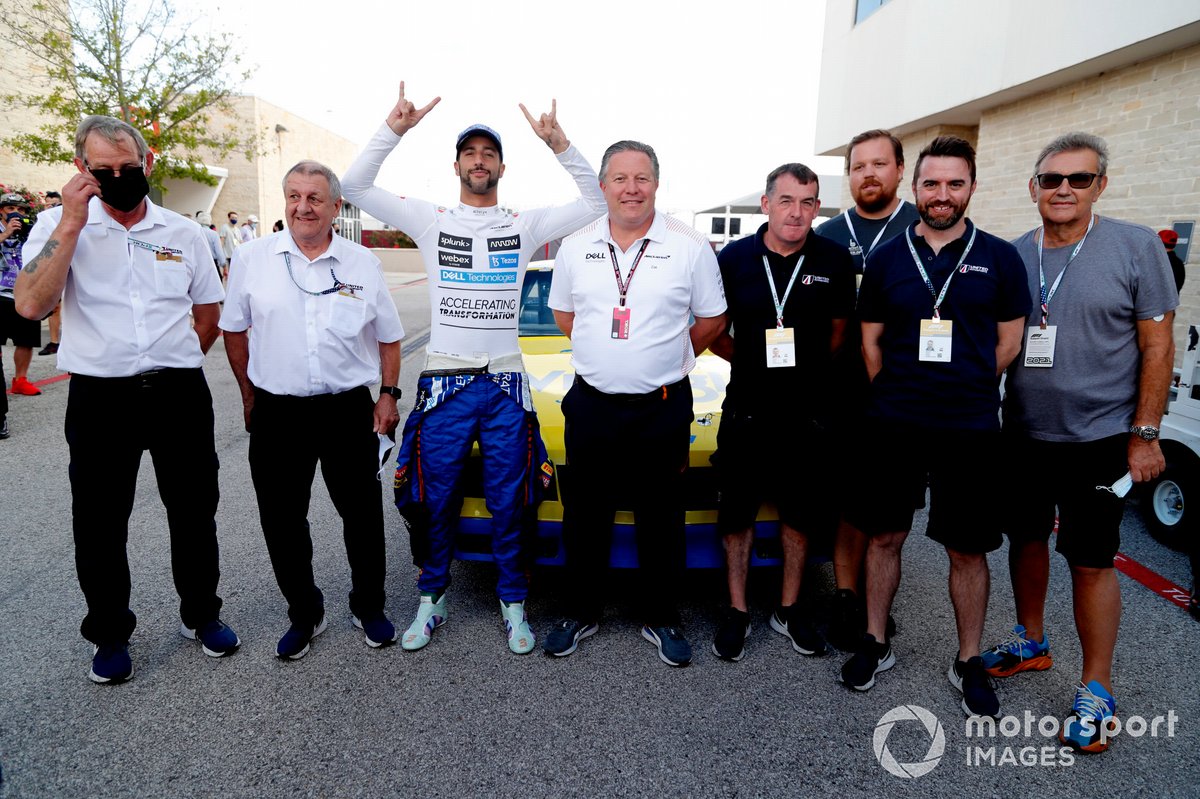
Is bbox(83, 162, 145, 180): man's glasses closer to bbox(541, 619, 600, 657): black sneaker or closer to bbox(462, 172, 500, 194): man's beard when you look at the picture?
bbox(462, 172, 500, 194): man's beard

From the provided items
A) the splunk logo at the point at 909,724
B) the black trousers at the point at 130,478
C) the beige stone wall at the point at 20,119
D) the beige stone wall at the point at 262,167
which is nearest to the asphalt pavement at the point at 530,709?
the splunk logo at the point at 909,724

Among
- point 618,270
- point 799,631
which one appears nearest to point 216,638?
point 618,270

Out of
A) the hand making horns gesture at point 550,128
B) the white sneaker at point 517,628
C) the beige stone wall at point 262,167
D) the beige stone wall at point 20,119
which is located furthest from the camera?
the beige stone wall at point 262,167

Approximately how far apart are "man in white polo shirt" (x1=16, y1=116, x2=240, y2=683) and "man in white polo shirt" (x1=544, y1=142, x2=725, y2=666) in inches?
58.7

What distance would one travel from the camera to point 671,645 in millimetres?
2973

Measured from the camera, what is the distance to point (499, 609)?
3408mm

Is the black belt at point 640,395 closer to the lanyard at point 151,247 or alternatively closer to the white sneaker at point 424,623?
the white sneaker at point 424,623

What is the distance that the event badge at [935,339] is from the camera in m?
2.65

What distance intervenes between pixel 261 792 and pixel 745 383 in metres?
2.25

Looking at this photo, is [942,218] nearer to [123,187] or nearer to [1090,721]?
[1090,721]

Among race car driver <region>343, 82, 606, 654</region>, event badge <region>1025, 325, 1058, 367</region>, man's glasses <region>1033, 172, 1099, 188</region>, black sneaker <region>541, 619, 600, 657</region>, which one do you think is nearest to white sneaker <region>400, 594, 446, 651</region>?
race car driver <region>343, 82, 606, 654</region>

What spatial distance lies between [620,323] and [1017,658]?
2133 mm

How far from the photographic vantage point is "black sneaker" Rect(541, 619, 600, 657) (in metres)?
3.00

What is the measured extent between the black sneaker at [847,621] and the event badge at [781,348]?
113 centimetres
